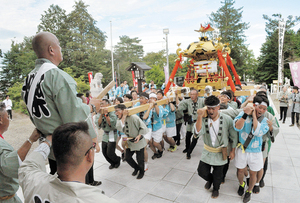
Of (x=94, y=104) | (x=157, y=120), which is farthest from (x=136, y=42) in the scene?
(x=94, y=104)

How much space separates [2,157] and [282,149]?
6770 millimetres

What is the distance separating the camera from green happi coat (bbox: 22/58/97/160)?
1.45 m

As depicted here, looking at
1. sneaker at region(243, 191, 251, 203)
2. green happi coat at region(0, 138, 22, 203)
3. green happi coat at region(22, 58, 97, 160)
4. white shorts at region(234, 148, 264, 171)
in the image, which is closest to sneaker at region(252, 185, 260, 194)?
sneaker at region(243, 191, 251, 203)

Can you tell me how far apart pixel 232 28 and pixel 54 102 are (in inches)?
1285

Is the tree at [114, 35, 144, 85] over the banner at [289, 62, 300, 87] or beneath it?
over

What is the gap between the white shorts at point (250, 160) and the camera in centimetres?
322

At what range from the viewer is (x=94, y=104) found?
1.92 meters

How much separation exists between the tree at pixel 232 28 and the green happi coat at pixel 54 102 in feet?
103

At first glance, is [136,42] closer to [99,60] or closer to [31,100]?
[99,60]

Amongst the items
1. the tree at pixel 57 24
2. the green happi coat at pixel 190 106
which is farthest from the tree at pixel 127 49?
the green happi coat at pixel 190 106

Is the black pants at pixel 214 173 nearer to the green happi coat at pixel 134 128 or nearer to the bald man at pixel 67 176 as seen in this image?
the green happi coat at pixel 134 128

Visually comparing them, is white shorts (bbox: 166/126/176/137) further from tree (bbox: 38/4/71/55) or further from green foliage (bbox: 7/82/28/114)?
tree (bbox: 38/4/71/55)

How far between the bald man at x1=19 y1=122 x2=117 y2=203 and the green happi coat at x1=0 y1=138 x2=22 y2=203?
431 millimetres

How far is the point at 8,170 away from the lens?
1.56m
